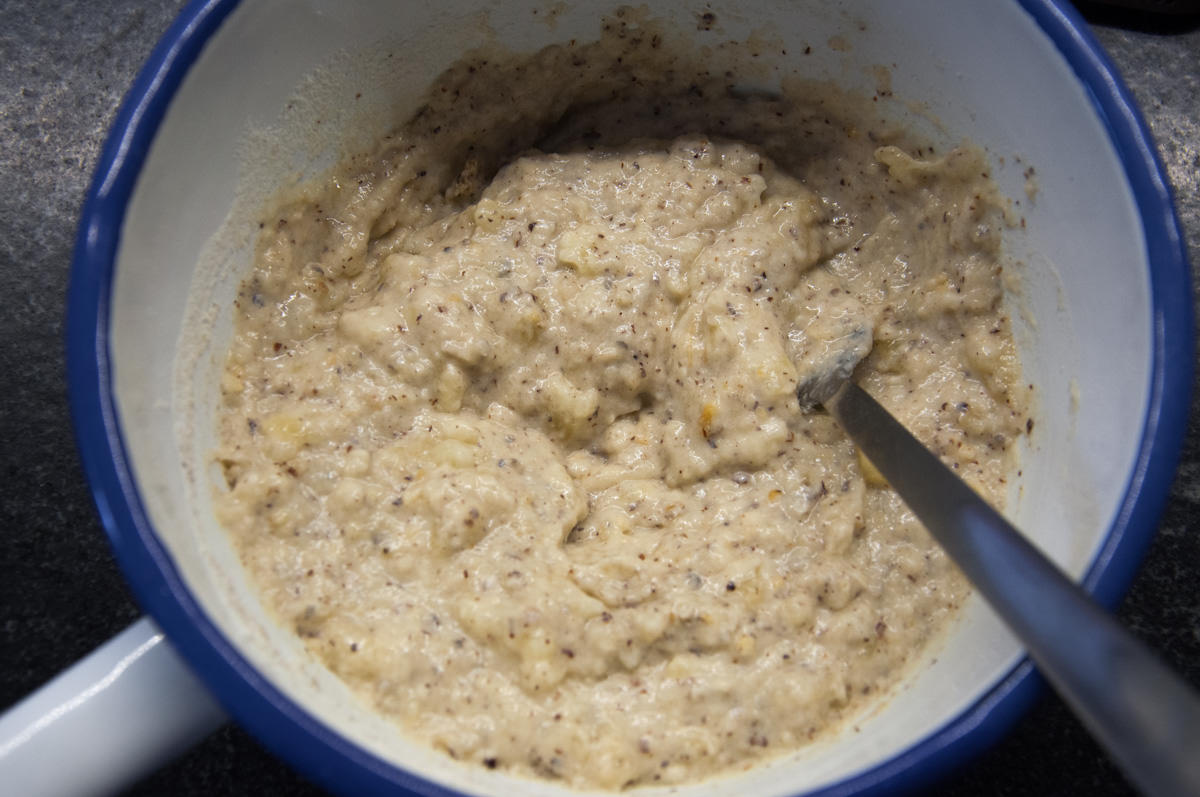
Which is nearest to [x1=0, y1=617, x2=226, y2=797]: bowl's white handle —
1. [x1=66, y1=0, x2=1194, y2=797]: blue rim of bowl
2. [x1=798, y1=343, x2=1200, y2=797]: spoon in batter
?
[x1=66, y1=0, x2=1194, y2=797]: blue rim of bowl

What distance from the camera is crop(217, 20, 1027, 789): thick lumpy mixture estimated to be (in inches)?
42.8

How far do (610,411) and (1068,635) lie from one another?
0.61m

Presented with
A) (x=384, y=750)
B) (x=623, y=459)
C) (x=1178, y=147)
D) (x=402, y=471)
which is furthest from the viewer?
(x=1178, y=147)

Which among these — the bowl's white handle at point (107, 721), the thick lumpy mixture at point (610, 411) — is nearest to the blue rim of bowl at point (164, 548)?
the bowl's white handle at point (107, 721)

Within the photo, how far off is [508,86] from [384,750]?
834 mm

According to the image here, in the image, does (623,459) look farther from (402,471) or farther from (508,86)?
(508,86)

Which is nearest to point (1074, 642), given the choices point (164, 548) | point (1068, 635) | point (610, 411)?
point (1068, 635)

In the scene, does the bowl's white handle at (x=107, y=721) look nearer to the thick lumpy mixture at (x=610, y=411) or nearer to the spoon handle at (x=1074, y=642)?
the thick lumpy mixture at (x=610, y=411)

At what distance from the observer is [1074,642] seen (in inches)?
32.9

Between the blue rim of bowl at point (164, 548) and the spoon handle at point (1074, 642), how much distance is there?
0.08 meters

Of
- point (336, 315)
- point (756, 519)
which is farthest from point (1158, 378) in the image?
point (336, 315)

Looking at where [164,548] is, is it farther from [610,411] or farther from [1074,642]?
[1074,642]

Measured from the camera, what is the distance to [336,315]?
1.32 meters

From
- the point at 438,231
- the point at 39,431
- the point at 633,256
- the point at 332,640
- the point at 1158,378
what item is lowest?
the point at 39,431
